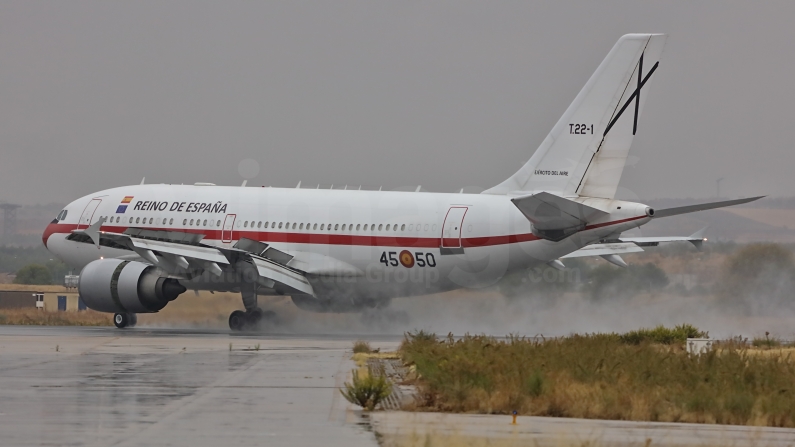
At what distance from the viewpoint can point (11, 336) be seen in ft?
114

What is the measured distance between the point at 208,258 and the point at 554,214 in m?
11.9

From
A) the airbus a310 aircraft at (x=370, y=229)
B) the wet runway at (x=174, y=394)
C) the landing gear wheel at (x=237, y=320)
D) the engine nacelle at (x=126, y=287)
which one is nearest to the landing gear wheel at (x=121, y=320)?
the airbus a310 aircraft at (x=370, y=229)

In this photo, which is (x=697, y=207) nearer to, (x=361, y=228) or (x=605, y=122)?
(x=605, y=122)

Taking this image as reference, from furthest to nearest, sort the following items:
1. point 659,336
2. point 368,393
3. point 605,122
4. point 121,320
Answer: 1. point 121,320
2. point 605,122
3. point 659,336
4. point 368,393

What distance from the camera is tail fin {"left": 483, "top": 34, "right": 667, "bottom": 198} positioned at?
35.0m

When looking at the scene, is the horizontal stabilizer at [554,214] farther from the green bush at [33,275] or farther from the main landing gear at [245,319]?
the green bush at [33,275]

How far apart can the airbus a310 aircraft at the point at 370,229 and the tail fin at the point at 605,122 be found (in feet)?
0.13

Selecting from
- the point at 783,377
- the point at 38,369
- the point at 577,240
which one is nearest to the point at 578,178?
the point at 577,240

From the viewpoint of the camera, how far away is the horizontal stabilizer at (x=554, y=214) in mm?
33219

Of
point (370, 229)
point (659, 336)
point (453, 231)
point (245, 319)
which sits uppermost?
point (370, 229)

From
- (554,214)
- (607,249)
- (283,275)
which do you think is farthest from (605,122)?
(283,275)

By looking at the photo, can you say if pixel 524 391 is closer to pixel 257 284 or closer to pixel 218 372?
pixel 218 372

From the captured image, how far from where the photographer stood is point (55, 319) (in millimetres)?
47969

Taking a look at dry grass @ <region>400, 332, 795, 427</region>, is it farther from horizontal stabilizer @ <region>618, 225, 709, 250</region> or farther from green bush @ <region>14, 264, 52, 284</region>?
green bush @ <region>14, 264, 52, 284</region>
